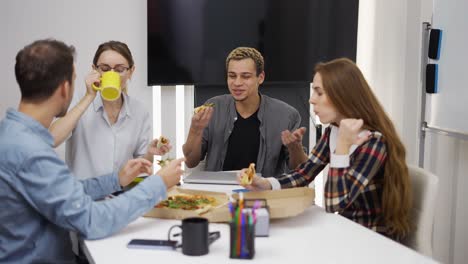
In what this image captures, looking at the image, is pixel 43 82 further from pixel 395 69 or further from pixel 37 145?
pixel 395 69

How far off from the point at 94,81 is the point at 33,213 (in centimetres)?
83

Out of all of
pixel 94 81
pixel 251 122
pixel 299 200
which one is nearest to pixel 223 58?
pixel 251 122

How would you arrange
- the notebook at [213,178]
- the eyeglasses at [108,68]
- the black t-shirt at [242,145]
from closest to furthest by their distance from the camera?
the notebook at [213,178], the eyeglasses at [108,68], the black t-shirt at [242,145]

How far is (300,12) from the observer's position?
12.9 ft

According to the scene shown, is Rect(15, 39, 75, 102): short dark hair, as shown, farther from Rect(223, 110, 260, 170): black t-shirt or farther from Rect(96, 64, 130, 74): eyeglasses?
Rect(223, 110, 260, 170): black t-shirt

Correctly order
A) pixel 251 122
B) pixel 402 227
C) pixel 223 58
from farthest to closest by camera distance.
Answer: pixel 223 58 → pixel 251 122 → pixel 402 227

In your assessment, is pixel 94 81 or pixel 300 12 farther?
pixel 300 12

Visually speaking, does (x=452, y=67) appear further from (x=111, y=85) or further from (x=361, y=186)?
(x=111, y=85)

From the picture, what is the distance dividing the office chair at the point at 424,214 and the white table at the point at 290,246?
263mm

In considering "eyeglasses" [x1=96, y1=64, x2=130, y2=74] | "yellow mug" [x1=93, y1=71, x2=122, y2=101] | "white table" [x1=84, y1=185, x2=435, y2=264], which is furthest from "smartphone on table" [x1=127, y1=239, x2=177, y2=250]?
"eyeglasses" [x1=96, y1=64, x2=130, y2=74]

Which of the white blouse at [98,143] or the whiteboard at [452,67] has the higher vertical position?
the whiteboard at [452,67]

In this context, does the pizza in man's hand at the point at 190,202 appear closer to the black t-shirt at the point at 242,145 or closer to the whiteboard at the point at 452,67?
the black t-shirt at the point at 242,145

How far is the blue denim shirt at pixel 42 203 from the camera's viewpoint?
1464mm

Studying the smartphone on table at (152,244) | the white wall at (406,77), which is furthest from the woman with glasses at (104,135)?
the white wall at (406,77)
